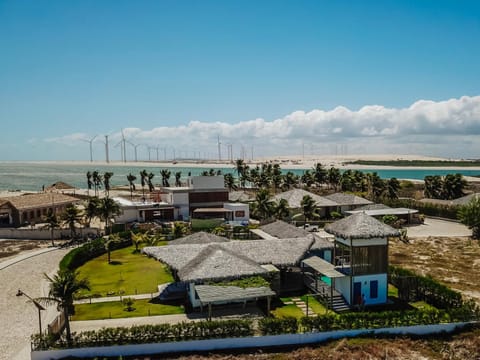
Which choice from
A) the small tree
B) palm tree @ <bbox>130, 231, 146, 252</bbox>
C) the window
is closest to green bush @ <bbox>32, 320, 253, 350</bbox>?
the window

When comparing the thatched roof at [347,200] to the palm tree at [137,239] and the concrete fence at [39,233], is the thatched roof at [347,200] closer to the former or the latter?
the palm tree at [137,239]

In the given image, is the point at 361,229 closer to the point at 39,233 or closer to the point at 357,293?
the point at 357,293

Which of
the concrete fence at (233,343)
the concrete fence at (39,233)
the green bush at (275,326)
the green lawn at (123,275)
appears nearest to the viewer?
the concrete fence at (233,343)

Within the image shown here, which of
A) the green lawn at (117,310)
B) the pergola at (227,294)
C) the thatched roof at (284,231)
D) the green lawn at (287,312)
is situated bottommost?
the green lawn at (287,312)

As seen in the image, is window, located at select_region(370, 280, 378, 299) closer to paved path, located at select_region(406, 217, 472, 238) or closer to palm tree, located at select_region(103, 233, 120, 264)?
palm tree, located at select_region(103, 233, 120, 264)

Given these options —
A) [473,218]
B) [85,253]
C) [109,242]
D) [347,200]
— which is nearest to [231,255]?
[109,242]

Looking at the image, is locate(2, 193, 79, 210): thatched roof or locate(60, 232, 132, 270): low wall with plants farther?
locate(2, 193, 79, 210): thatched roof

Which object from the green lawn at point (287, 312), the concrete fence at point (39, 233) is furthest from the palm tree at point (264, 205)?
the green lawn at point (287, 312)

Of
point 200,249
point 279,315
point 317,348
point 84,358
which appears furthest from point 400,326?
point 84,358
